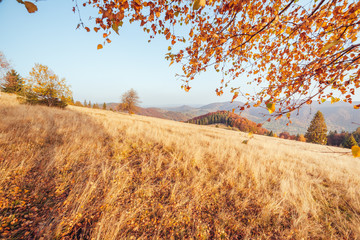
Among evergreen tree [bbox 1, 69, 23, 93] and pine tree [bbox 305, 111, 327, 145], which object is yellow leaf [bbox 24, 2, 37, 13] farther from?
pine tree [bbox 305, 111, 327, 145]

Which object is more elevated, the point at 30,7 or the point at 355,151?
the point at 30,7

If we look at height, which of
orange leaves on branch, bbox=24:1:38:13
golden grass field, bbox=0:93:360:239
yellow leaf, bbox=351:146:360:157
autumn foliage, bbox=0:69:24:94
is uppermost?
autumn foliage, bbox=0:69:24:94

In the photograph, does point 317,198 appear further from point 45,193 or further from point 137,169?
point 45,193

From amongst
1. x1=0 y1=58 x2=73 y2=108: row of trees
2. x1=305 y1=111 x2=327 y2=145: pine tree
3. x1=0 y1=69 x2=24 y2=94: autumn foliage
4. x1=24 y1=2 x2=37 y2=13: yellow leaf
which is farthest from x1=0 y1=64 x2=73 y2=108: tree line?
x1=305 y1=111 x2=327 y2=145: pine tree

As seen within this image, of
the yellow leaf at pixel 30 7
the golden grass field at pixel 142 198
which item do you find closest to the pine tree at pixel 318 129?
the golden grass field at pixel 142 198

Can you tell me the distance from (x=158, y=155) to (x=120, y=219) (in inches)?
80.0

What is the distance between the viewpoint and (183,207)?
2193mm

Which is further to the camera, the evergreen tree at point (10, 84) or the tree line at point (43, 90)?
the evergreen tree at point (10, 84)

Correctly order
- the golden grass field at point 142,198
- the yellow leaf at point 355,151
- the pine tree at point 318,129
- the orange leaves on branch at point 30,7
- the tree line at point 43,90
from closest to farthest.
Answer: the yellow leaf at point 355,151 < the orange leaves on branch at point 30,7 < the golden grass field at point 142,198 < the tree line at point 43,90 < the pine tree at point 318,129

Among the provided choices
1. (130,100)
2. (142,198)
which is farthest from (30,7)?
(130,100)

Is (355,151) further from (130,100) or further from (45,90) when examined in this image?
(130,100)

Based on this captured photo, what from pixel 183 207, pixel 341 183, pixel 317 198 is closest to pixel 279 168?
pixel 317 198

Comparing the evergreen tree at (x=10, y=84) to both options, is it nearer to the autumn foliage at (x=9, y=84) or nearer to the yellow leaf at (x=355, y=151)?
the autumn foliage at (x=9, y=84)

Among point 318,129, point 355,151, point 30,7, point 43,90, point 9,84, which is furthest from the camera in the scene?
point 318,129
